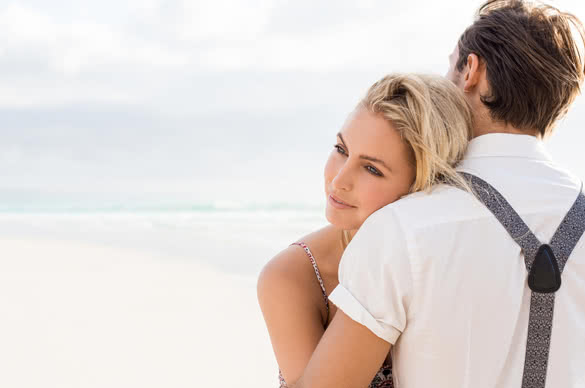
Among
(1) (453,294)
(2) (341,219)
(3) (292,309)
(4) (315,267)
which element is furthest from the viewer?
(4) (315,267)

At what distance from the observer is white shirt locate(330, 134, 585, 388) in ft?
3.97

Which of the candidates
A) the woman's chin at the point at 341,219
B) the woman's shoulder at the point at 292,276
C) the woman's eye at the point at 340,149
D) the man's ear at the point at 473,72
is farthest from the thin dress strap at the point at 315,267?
the man's ear at the point at 473,72

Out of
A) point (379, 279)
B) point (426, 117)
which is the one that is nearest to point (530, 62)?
point (426, 117)

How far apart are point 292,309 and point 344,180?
49 cm

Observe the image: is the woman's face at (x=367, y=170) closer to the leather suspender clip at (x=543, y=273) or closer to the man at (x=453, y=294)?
the man at (x=453, y=294)

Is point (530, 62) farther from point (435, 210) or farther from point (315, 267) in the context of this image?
point (315, 267)

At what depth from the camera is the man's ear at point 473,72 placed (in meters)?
1.52

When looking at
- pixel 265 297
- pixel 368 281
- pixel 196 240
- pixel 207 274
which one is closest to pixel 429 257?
pixel 368 281

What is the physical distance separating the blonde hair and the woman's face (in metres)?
0.03

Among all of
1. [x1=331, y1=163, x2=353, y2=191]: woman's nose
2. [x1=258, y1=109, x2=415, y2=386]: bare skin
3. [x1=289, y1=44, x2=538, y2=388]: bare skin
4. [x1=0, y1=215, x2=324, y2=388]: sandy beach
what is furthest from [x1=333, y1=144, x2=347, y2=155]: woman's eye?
[x1=0, y1=215, x2=324, y2=388]: sandy beach

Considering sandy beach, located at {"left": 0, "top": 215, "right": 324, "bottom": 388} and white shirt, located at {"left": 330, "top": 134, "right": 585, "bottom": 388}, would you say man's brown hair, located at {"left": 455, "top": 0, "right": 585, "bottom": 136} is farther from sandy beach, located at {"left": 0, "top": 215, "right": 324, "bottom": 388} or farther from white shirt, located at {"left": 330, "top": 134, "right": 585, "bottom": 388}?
sandy beach, located at {"left": 0, "top": 215, "right": 324, "bottom": 388}

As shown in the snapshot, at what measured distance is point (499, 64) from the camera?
1475 mm

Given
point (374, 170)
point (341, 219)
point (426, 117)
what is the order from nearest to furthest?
1. point (426, 117)
2. point (374, 170)
3. point (341, 219)

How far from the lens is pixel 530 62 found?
4.73 feet
